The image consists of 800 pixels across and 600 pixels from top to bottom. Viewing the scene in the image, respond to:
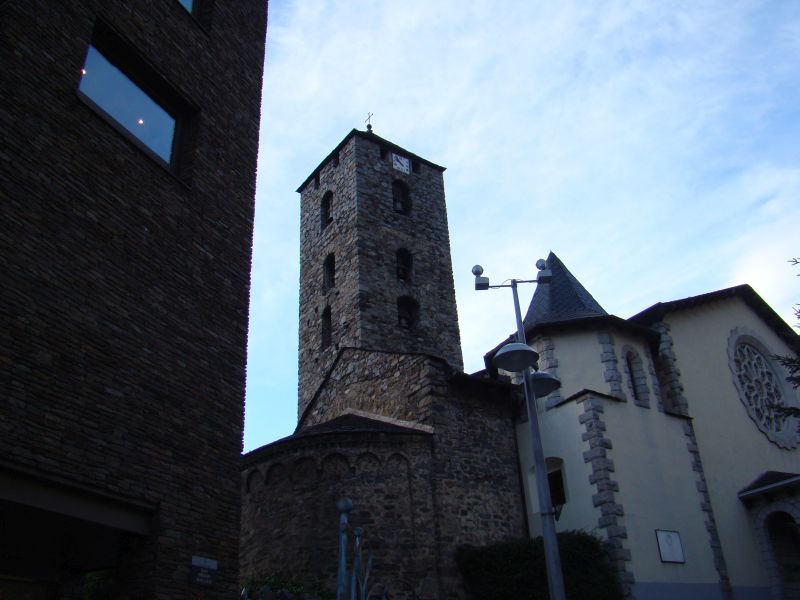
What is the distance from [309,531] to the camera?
14633 mm

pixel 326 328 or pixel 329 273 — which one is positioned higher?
pixel 329 273

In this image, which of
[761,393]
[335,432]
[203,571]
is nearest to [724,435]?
[761,393]

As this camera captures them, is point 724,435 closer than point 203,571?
No

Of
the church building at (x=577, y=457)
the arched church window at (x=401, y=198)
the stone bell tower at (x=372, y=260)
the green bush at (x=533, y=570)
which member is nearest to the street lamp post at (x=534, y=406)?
the church building at (x=577, y=457)

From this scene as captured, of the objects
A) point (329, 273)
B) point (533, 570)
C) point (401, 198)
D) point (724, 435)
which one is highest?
point (401, 198)

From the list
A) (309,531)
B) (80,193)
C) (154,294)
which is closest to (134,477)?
(154,294)

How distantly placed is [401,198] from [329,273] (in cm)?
474

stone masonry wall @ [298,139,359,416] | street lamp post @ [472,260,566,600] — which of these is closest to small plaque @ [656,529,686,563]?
street lamp post @ [472,260,566,600]

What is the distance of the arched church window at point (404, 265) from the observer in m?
27.3

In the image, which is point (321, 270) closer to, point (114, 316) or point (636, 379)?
point (636, 379)

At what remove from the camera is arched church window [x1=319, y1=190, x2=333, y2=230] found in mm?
29438

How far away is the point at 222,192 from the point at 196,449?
3.66 metres

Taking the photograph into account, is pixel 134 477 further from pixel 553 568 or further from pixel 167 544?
pixel 553 568

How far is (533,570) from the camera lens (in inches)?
554
